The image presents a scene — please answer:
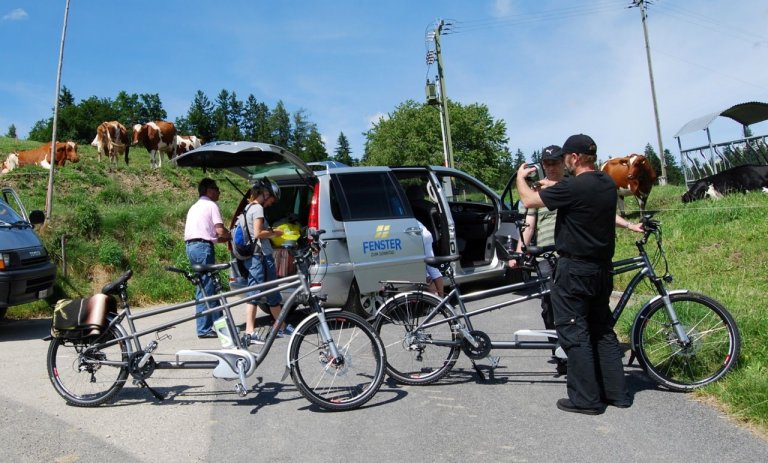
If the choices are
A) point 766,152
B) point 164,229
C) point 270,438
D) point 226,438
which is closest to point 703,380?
point 270,438

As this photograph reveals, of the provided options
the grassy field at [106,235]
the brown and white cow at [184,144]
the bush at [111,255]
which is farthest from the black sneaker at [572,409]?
the brown and white cow at [184,144]

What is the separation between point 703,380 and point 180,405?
4.04 m

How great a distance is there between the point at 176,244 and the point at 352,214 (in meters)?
6.65

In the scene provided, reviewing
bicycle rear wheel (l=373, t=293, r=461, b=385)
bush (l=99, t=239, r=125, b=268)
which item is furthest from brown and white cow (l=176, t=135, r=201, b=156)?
bicycle rear wheel (l=373, t=293, r=461, b=385)

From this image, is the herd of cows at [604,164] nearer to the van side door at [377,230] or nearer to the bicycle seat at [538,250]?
the van side door at [377,230]

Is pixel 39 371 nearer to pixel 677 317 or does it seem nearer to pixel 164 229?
pixel 677 317

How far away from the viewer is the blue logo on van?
301 inches

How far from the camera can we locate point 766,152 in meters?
15.4

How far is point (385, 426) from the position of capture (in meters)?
4.45

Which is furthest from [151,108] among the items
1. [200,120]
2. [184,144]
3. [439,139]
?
[184,144]

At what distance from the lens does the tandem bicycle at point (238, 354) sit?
4859mm

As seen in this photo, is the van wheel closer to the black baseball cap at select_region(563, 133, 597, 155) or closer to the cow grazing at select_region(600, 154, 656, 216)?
the black baseball cap at select_region(563, 133, 597, 155)

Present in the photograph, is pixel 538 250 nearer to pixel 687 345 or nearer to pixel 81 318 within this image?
pixel 687 345

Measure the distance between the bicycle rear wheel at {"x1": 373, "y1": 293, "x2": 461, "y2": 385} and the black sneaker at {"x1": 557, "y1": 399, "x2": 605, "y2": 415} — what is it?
3.35ft
